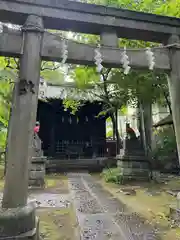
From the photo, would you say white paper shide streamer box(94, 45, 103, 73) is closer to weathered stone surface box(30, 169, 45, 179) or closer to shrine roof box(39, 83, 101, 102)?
weathered stone surface box(30, 169, 45, 179)

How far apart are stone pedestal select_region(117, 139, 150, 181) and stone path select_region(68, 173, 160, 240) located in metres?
3.08

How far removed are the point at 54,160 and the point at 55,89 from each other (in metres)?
5.60

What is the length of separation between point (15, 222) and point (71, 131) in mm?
13589

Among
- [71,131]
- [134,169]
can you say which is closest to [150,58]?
[134,169]

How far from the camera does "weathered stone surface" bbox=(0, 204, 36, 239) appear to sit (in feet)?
10.2

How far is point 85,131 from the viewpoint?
A: 17.0 meters

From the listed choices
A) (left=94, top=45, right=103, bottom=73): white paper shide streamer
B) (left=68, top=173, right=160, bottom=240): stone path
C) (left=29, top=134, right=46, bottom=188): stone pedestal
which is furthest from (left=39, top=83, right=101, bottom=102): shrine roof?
(left=94, top=45, right=103, bottom=73): white paper shide streamer

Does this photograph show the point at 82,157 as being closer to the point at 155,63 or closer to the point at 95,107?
the point at 95,107

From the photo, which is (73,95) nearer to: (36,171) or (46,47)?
(36,171)

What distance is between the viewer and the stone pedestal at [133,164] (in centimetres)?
953

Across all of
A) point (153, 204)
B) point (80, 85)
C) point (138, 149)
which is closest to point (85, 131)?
point (80, 85)

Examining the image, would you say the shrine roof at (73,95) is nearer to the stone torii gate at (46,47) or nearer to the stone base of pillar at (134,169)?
the stone base of pillar at (134,169)

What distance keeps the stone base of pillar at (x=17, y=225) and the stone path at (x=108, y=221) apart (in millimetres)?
1002

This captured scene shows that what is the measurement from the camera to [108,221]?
4535mm
